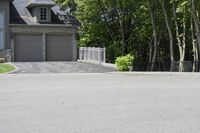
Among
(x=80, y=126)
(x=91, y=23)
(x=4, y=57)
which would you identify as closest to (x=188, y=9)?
(x=91, y=23)

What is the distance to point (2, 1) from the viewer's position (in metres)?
40.0

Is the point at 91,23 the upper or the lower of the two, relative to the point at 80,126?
upper

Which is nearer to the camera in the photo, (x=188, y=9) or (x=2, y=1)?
(x=188, y=9)

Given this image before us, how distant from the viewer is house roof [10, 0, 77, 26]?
4069 centimetres

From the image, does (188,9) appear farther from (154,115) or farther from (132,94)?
(154,115)

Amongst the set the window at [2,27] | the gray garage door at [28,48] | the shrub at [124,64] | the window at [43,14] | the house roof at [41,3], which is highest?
the house roof at [41,3]

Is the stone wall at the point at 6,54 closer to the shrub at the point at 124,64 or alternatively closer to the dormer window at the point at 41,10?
the dormer window at the point at 41,10

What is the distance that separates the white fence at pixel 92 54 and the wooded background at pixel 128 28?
163cm

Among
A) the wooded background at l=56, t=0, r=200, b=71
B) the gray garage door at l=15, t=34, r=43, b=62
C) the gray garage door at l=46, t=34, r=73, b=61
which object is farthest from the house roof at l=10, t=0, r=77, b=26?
the gray garage door at l=46, t=34, r=73, b=61

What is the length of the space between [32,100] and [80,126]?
14.7 ft

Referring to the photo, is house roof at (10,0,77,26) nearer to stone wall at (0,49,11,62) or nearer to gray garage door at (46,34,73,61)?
gray garage door at (46,34,73,61)

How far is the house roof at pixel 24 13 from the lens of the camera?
1602 inches

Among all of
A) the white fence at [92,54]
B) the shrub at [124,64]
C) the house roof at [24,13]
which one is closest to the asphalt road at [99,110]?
the shrub at [124,64]

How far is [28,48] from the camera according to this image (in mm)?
40875
